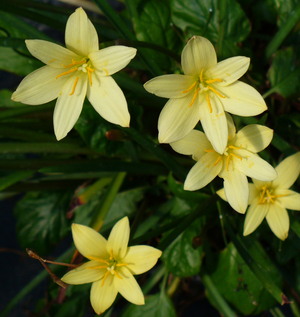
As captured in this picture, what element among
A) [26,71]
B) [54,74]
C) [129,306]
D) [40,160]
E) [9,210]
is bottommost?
[9,210]

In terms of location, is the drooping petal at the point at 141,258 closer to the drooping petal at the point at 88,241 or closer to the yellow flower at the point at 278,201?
the drooping petal at the point at 88,241

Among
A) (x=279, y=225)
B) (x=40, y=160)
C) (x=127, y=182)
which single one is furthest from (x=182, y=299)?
(x=40, y=160)

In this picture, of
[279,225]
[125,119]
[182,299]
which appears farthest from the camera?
[182,299]

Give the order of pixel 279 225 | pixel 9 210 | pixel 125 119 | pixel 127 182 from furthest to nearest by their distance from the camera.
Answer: pixel 9 210 < pixel 127 182 < pixel 279 225 < pixel 125 119

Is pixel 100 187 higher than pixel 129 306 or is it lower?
higher

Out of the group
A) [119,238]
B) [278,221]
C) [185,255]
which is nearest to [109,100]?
[119,238]

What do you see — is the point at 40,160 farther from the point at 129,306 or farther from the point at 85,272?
the point at 129,306

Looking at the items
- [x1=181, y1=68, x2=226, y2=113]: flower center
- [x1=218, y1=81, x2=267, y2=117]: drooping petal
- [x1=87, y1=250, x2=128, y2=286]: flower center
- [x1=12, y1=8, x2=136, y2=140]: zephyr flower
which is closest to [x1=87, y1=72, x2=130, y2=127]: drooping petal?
[x1=12, y1=8, x2=136, y2=140]: zephyr flower

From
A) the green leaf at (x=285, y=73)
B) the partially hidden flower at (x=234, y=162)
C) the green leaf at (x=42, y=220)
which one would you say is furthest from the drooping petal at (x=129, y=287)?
the green leaf at (x=285, y=73)
